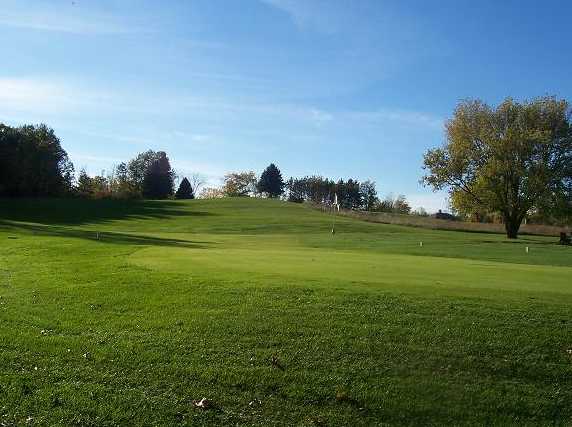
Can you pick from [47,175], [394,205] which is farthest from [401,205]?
[47,175]

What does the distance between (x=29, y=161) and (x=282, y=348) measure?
93211 mm

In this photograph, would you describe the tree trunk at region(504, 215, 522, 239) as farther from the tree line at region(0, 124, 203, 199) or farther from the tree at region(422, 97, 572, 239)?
the tree line at region(0, 124, 203, 199)

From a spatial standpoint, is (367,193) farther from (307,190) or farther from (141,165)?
(141,165)

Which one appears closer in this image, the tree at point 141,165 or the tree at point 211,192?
the tree at point 141,165

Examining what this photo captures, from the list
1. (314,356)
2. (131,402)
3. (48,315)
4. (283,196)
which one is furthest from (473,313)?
(283,196)

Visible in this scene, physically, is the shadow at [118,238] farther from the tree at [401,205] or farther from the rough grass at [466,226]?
the tree at [401,205]

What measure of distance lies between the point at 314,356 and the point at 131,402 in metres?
2.87

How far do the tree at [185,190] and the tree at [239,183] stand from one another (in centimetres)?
1520

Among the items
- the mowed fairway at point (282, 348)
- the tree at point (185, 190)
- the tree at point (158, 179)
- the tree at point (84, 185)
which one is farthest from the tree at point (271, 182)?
the mowed fairway at point (282, 348)

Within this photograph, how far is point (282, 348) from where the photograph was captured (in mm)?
9195

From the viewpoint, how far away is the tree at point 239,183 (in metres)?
157

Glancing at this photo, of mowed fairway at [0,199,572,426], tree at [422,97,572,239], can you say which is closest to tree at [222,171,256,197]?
tree at [422,97,572,239]

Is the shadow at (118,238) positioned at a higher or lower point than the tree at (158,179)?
lower

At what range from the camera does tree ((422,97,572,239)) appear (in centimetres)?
5641
